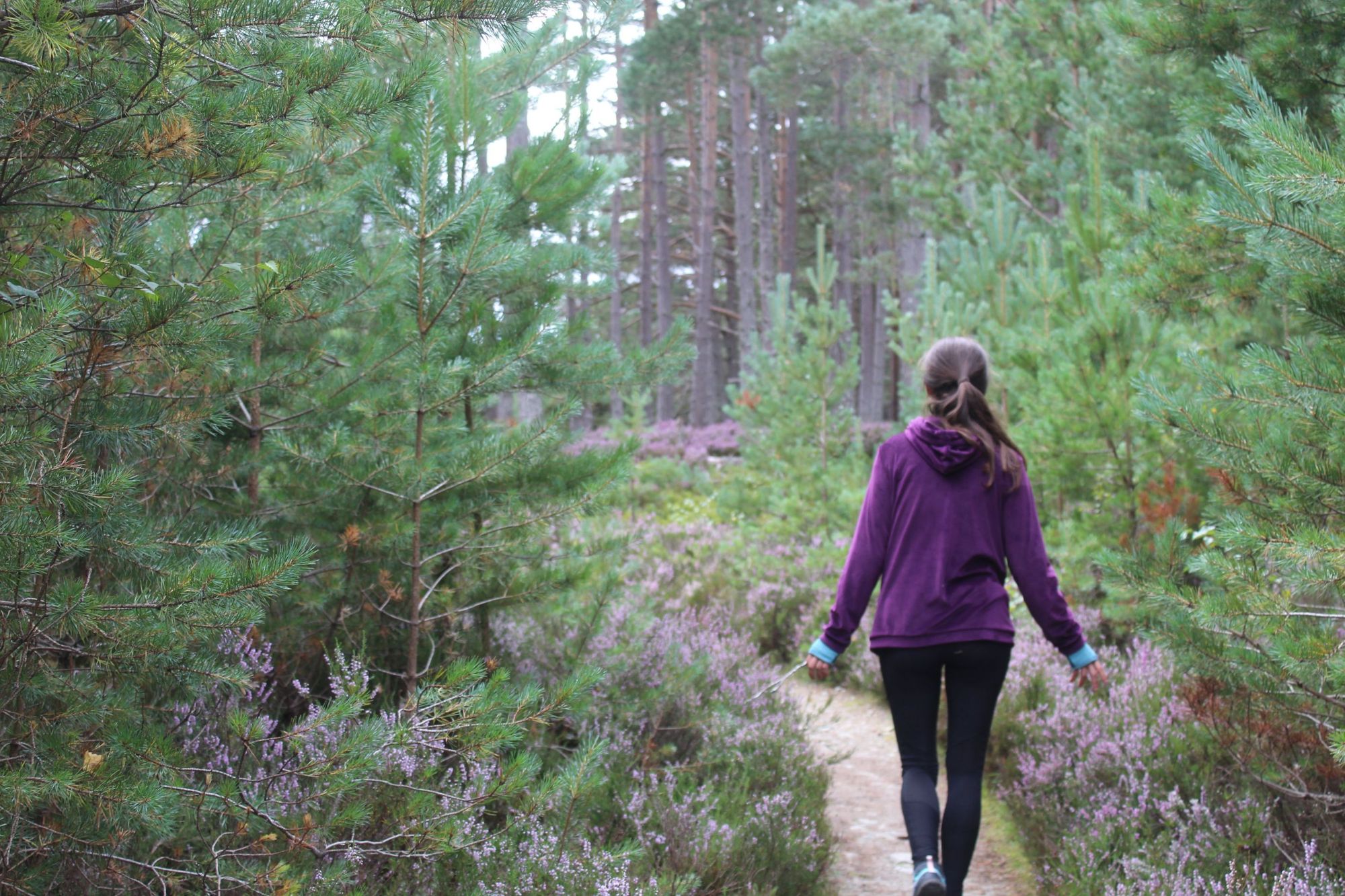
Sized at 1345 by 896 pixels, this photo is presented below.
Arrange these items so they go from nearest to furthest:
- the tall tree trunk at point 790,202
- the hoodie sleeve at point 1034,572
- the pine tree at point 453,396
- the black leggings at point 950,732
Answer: the black leggings at point 950,732, the hoodie sleeve at point 1034,572, the pine tree at point 453,396, the tall tree trunk at point 790,202

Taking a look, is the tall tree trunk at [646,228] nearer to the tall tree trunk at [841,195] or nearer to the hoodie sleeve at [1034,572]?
the tall tree trunk at [841,195]

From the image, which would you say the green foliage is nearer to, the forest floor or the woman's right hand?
the forest floor

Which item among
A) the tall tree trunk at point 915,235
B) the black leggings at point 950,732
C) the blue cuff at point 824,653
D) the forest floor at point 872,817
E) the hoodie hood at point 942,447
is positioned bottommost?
the forest floor at point 872,817

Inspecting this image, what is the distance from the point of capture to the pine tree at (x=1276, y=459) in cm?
277

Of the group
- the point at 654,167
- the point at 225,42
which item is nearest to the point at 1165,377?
the point at 225,42

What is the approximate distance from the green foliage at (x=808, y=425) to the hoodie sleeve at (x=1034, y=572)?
6.22 metres

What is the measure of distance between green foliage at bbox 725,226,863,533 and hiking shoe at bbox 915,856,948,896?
21.8 feet

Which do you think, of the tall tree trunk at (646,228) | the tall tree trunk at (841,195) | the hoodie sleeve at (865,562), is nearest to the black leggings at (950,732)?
the hoodie sleeve at (865,562)

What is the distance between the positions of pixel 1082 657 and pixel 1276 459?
0.96m

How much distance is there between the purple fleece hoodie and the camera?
342 cm

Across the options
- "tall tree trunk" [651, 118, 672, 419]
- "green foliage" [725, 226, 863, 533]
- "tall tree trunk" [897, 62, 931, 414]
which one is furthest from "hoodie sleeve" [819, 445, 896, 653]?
"tall tree trunk" [651, 118, 672, 419]

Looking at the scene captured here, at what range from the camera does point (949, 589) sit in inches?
135

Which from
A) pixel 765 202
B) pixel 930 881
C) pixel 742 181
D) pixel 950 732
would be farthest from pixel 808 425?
pixel 765 202

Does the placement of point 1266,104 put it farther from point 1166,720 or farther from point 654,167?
point 654,167
